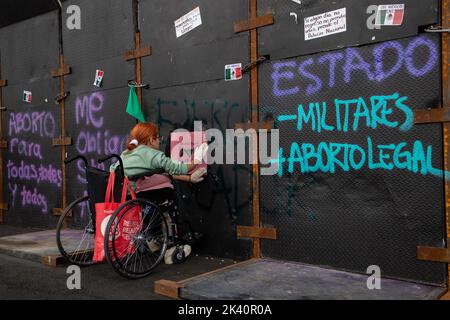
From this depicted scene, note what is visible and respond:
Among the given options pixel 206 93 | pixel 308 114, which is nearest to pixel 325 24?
pixel 308 114

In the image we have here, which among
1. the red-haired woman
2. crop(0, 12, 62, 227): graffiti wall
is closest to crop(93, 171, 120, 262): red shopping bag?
the red-haired woman

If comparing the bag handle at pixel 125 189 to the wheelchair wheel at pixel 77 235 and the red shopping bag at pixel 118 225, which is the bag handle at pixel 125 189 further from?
the wheelchair wheel at pixel 77 235

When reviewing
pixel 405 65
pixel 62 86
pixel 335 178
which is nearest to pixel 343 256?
pixel 335 178

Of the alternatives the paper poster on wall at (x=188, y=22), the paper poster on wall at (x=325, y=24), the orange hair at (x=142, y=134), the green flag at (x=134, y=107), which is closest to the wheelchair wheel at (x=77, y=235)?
the orange hair at (x=142, y=134)

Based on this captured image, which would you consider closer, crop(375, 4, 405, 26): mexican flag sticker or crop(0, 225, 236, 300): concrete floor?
crop(375, 4, 405, 26): mexican flag sticker

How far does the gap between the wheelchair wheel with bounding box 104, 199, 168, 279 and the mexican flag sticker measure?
2.73m

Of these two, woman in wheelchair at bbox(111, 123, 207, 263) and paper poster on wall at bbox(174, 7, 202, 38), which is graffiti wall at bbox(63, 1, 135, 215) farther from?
woman in wheelchair at bbox(111, 123, 207, 263)

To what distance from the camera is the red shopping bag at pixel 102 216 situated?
4.41 m

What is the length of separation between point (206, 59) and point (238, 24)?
0.58 metres

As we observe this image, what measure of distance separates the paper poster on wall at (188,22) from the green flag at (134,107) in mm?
1052

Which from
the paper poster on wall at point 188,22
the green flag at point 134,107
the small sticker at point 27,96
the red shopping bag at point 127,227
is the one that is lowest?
the red shopping bag at point 127,227

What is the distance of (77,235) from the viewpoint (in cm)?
658

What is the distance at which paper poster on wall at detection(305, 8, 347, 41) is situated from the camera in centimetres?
436

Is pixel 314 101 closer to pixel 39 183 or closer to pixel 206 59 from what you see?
pixel 206 59
